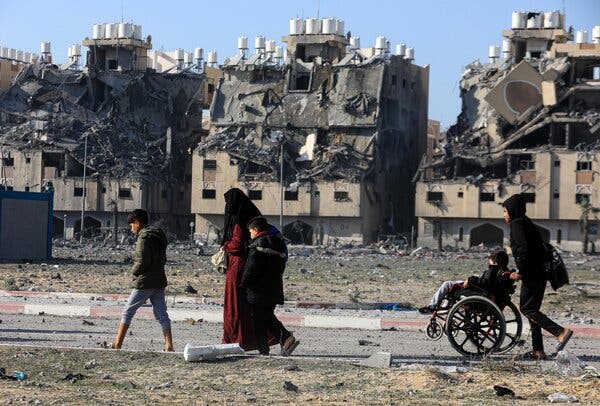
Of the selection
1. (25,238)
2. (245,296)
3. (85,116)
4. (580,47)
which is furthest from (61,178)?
(245,296)

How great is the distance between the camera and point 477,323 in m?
14.5

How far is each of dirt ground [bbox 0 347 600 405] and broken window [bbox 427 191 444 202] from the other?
69.6m

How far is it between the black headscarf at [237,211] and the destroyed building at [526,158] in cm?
6612

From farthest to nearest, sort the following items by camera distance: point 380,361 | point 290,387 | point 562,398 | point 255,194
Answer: point 255,194 < point 380,361 < point 290,387 < point 562,398

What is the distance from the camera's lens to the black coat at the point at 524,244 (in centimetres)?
1407

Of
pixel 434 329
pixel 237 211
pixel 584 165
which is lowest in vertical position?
pixel 434 329

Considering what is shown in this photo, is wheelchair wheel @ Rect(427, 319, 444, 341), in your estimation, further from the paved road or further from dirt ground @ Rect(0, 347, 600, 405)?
dirt ground @ Rect(0, 347, 600, 405)

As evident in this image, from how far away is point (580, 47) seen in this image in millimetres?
80875

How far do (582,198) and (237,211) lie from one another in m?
67.2

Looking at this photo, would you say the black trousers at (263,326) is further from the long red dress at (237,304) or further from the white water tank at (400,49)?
the white water tank at (400,49)

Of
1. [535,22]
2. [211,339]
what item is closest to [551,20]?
[535,22]

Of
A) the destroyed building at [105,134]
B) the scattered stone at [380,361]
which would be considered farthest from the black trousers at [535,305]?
the destroyed building at [105,134]

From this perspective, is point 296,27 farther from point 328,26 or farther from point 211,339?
point 211,339

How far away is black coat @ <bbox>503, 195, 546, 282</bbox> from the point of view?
46.2ft
